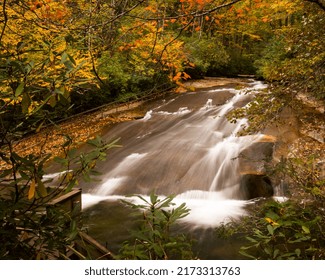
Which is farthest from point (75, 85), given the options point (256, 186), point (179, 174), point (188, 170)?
point (188, 170)

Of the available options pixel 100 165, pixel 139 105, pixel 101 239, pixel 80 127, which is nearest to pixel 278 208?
pixel 101 239

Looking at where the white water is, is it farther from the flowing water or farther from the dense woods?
the dense woods

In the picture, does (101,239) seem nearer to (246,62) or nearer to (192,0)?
(192,0)

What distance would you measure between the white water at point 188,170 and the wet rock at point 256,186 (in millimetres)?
243

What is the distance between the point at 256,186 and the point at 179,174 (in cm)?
242

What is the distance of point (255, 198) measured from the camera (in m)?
8.29

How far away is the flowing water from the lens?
23.7 feet

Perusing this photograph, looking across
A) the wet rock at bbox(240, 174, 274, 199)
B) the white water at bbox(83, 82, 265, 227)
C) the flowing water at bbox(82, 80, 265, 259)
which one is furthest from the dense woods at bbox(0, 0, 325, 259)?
the white water at bbox(83, 82, 265, 227)

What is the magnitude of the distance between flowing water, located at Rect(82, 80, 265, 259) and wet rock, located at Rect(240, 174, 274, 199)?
0.62 ft

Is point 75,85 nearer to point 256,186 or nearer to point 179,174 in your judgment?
point 256,186

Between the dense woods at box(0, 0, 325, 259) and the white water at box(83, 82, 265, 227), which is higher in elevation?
the dense woods at box(0, 0, 325, 259)

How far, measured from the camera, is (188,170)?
31.7 feet

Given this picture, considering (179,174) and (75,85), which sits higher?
(75,85)
